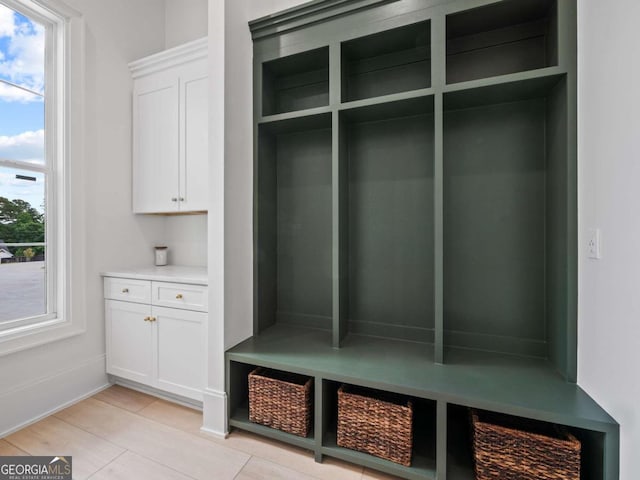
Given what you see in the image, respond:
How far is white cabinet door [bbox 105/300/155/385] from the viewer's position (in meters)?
2.17

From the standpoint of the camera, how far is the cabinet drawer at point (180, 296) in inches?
77.3

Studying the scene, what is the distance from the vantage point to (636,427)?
1024mm

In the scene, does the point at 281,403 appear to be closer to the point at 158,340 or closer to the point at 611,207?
the point at 158,340

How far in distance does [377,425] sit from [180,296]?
56.7 inches

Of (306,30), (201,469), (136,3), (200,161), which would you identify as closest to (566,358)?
(201,469)

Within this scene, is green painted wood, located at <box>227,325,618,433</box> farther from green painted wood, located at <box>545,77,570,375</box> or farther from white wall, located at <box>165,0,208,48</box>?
white wall, located at <box>165,0,208,48</box>

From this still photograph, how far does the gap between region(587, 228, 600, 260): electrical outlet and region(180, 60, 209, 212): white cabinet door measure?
7.49 ft

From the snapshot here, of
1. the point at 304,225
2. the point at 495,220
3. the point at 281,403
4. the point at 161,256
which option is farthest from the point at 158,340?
the point at 495,220

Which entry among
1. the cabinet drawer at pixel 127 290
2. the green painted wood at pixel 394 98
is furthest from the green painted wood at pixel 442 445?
the cabinet drawer at pixel 127 290

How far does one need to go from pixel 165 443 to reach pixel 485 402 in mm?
1715

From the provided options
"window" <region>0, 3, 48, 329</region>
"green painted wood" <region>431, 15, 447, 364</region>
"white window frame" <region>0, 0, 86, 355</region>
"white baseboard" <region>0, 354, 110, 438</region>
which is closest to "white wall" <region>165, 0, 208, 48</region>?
"white window frame" <region>0, 0, 86, 355</region>

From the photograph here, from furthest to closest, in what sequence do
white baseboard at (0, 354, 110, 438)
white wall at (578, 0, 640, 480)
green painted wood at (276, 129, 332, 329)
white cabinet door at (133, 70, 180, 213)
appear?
white cabinet door at (133, 70, 180, 213)
green painted wood at (276, 129, 332, 329)
white baseboard at (0, 354, 110, 438)
white wall at (578, 0, 640, 480)

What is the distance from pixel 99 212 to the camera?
92.6 inches

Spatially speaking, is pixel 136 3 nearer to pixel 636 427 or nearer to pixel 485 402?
pixel 485 402
